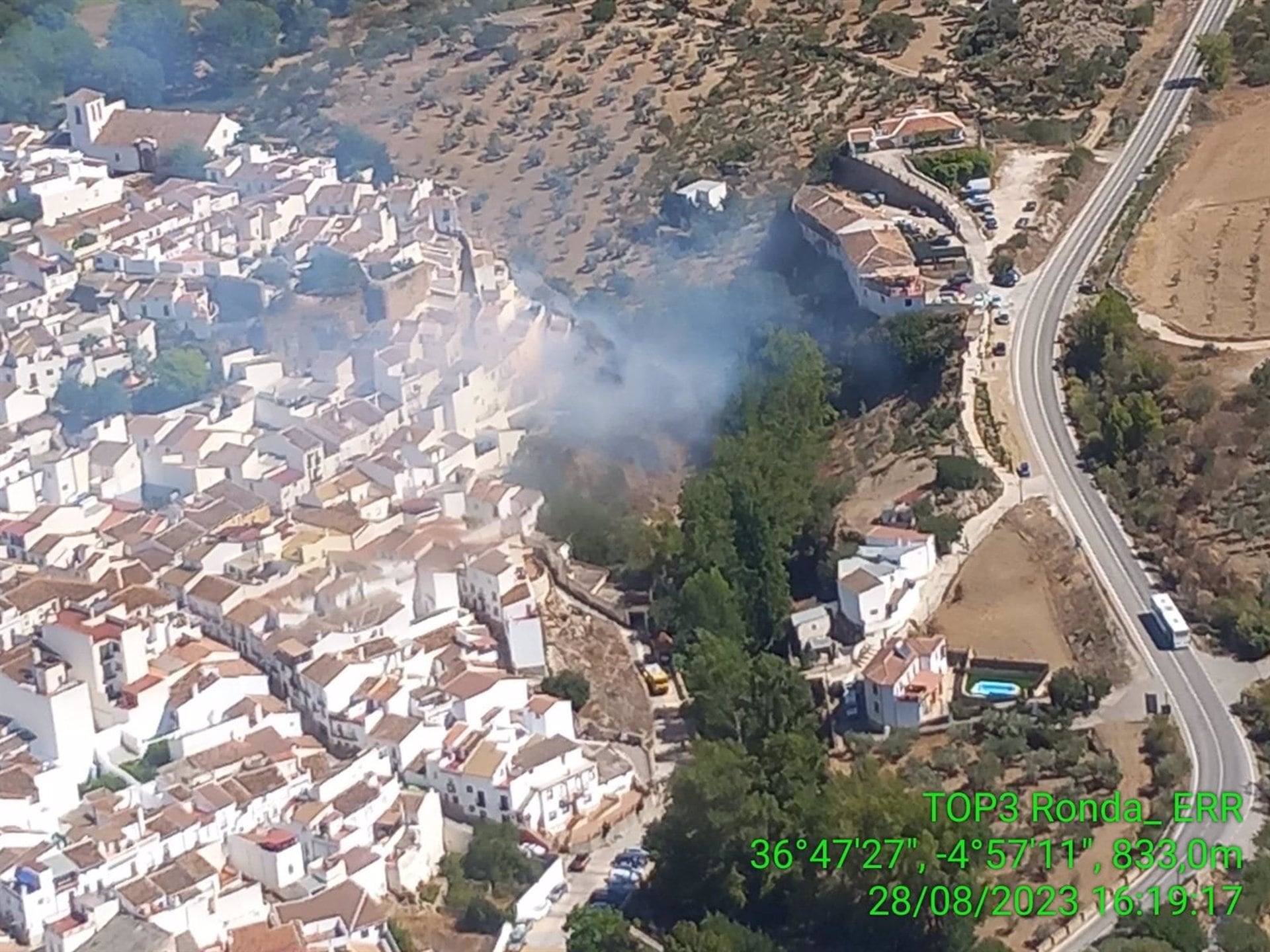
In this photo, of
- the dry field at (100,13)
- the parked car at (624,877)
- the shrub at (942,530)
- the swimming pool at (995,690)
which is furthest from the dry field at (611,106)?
the parked car at (624,877)

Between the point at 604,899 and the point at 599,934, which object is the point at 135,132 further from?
the point at 599,934

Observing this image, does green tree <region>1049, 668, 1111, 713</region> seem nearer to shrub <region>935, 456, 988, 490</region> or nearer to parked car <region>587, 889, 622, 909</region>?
shrub <region>935, 456, 988, 490</region>

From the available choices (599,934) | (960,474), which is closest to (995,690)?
(960,474)

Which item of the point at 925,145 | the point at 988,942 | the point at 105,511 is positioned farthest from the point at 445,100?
the point at 988,942

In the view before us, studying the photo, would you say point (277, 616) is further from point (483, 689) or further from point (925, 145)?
point (925, 145)

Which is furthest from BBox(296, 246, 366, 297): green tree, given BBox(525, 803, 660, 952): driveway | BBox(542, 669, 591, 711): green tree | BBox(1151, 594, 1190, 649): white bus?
BBox(1151, 594, 1190, 649): white bus

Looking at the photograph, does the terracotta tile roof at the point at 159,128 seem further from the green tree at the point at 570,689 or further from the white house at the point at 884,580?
the white house at the point at 884,580
